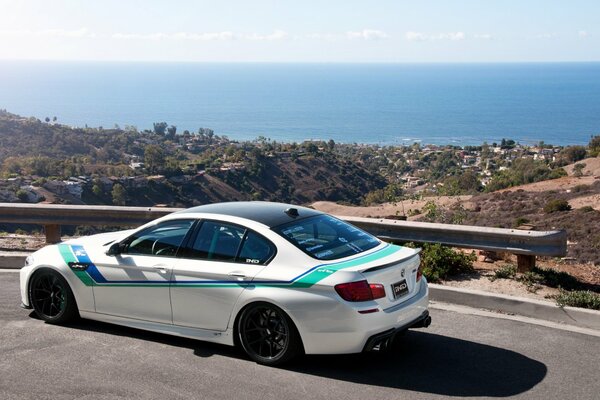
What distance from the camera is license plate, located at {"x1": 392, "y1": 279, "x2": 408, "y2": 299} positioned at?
Result: 6.45 meters

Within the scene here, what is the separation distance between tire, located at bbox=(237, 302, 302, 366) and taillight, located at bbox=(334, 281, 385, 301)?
52 cm

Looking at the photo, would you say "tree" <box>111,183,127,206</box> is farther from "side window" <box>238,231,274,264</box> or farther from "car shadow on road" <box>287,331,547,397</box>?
"car shadow on road" <box>287,331,547,397</box>

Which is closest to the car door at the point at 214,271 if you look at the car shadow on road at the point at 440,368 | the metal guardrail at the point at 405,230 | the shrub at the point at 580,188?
Answer: the car shadow on road at the point at 440,368

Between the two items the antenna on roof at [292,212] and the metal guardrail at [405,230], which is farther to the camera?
the metal guardrail at [405,230]

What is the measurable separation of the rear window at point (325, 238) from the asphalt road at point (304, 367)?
93 cm

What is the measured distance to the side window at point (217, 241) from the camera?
6871mm

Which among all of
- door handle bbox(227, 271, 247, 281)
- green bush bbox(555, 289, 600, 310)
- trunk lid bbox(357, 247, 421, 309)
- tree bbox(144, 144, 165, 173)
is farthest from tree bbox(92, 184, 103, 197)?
trunk lid bbox(357, 247, 421, 309)

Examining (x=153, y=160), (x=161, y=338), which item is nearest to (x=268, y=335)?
(x=161, y=338)

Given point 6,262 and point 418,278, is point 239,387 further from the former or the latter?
point 6,262

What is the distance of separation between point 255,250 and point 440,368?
185 cm

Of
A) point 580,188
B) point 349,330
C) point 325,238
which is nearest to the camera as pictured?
point 349,330

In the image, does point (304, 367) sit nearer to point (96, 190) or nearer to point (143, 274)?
point (143, 274)

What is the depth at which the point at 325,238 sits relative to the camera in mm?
6922

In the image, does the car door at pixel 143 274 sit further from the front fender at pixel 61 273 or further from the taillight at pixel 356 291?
the taillight at pixel 356 291
